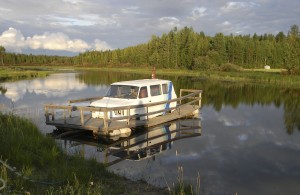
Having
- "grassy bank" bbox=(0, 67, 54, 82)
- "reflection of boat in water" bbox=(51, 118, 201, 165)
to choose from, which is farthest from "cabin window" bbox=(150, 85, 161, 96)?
"grassy bank" bbox=(0, 67, 54, 82)

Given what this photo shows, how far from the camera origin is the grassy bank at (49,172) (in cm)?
687

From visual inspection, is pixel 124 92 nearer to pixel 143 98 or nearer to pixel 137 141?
pixel 143 98

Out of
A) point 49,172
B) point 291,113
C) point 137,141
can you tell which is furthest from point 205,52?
point 49,172

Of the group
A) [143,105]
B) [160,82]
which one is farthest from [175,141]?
[160,82]

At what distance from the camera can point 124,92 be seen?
1706 cm

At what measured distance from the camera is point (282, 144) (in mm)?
15062

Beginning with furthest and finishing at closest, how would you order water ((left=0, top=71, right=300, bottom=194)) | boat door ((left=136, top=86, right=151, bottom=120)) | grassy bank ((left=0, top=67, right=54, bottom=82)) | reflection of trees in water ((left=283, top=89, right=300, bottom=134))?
1. grassy bank ((left=0, top=67, right=54, bottom=82))
2. reflection of trees in water ((left=283, top=89, right=300, bottom=134))
3. boat door ((left=136, top=86, right=151, bottom=120))
4. water ((left=0, top=71, right=300, bottom=194))

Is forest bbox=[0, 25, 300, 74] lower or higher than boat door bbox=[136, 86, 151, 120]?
higher

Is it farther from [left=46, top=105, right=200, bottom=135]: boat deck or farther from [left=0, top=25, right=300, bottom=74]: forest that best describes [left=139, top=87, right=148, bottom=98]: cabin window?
[left=0, top=25, right=300, bottom=74]: forest

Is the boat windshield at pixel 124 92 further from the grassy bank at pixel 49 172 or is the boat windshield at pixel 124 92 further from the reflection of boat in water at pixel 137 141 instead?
the grassy bank at pixel 49 172

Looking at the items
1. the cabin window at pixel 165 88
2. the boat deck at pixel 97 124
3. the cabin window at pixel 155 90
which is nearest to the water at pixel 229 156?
the boat deck at pixel 97 124

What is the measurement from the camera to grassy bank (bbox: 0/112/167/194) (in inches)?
271

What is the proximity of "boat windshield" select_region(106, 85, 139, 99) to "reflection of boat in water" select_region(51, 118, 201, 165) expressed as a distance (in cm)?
204

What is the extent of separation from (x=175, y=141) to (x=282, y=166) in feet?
16.2
